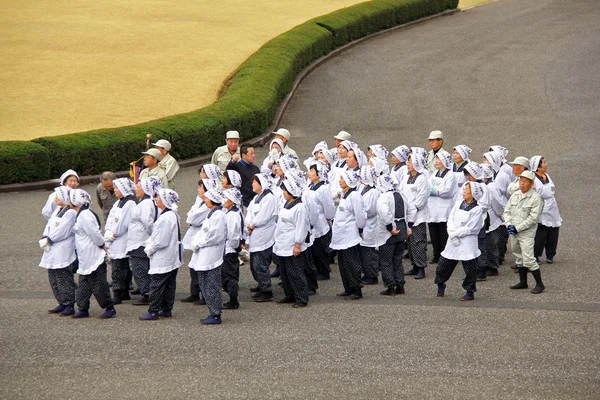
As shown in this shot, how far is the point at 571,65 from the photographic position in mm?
28047

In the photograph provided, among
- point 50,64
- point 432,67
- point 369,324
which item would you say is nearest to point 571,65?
point 432,67

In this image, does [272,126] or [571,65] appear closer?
[272,126]

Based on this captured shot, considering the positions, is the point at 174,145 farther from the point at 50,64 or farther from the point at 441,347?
the point at 441,347

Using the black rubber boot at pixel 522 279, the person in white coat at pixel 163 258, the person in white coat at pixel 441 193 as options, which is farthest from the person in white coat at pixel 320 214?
the black rubber boot at pixel 522 279

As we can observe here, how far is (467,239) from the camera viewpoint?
12.1 metres

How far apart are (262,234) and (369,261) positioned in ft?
5.30

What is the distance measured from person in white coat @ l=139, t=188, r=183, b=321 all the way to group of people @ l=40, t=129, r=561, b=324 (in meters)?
0.01

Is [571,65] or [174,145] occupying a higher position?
[571,65]

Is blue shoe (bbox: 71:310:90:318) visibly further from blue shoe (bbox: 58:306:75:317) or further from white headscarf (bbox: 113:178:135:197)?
white headscarf (bbox: 113:178:135:197)

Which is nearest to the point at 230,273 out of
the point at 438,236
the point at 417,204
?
the point at 417,204

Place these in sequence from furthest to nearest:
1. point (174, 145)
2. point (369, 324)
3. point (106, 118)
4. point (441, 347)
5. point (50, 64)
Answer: point (50, 64), point (106, 118), point (174, 145), point (369, 324), point (441, 347)

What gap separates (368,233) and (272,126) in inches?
441

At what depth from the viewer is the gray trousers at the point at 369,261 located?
12.9 m

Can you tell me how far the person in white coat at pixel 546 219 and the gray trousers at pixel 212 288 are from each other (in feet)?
17.1
